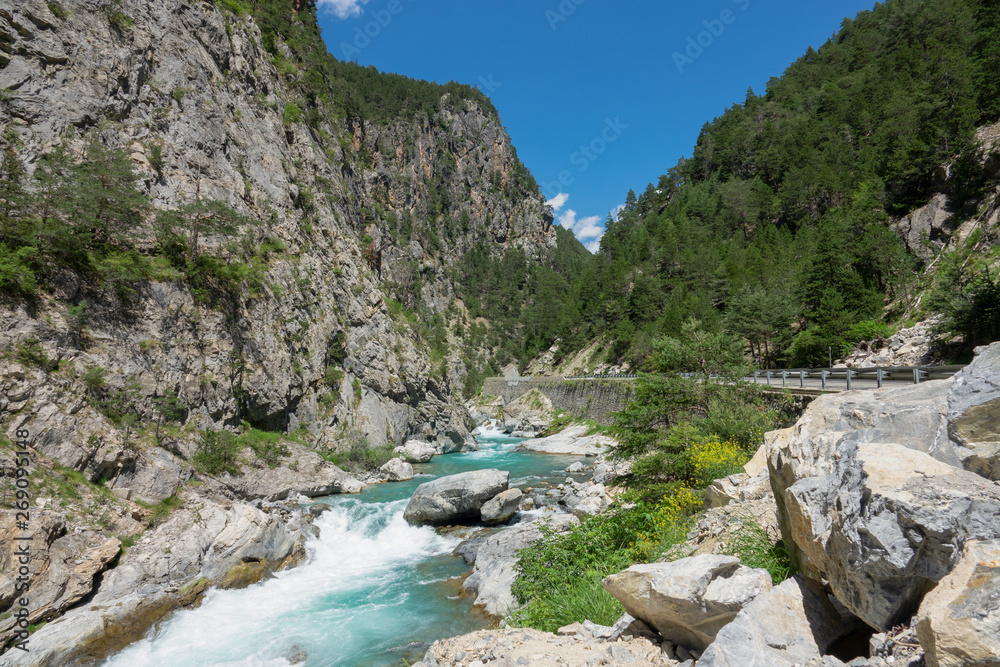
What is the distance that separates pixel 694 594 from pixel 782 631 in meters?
0.87

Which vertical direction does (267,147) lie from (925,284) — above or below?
above

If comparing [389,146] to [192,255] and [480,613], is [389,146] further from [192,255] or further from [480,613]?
[480,613]

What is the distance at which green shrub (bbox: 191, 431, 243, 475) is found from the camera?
57.5ft

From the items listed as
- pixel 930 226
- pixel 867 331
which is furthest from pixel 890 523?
pixel 930 226

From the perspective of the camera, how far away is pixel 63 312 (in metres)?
15.2

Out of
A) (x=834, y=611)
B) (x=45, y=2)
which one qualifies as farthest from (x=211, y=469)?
(x=45, y=2)

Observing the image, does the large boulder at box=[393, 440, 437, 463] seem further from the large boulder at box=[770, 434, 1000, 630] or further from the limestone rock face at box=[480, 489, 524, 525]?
the large boulder at box=[770, 434, 1000, 630]

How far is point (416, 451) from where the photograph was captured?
31297mm

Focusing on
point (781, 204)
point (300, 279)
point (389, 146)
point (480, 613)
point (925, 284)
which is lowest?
point (480, 613)

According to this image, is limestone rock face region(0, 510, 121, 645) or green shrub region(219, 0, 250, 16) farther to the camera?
green shrub region(219, 0, 250, 16)

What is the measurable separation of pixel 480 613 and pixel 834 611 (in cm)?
846

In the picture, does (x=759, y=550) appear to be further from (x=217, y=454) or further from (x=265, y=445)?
(x=265, y=445)

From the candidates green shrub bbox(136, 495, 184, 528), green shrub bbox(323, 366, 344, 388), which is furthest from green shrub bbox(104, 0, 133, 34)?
green shrub bbox(136, 495, 184, 528)

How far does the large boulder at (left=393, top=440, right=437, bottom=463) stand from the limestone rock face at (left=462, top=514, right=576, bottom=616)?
1713 cm
